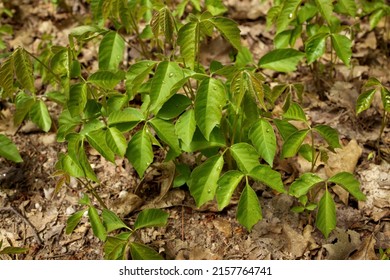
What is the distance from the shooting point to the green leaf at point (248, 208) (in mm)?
1894

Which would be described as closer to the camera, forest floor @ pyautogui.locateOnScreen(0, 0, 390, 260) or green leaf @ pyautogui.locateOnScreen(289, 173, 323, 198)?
green leaf @ pyautogui.locateOnScreen(289, 173, 323, 198)

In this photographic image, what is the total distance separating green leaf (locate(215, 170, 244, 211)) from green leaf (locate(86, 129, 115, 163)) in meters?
0.49

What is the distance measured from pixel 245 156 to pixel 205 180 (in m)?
0.21

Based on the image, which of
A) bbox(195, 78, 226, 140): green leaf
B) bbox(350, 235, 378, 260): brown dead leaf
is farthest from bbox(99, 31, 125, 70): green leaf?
bbox(350, 235, 378, 260): brown dead leaf

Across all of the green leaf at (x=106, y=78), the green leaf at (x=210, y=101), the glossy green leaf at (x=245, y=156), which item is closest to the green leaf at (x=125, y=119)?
the green leaf at (x=106, y=78)

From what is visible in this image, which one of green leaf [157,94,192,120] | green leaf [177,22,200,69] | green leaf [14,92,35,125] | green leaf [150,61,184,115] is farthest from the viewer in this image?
green leaf [14,92,35,125]

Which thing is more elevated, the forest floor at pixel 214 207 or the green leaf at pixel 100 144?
the green leaf at pixel 100 144

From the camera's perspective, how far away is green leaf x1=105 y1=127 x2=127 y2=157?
193 centimetres

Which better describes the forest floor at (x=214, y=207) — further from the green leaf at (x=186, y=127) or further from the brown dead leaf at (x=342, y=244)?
the green leaf at (x=186, y=127)

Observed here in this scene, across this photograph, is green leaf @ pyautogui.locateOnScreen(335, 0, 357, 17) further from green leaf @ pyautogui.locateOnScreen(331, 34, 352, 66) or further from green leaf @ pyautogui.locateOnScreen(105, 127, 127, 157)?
green leaf @ pyautogui.locateOnScreen(105, 127, 127, 157)

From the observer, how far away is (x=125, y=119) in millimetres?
1985

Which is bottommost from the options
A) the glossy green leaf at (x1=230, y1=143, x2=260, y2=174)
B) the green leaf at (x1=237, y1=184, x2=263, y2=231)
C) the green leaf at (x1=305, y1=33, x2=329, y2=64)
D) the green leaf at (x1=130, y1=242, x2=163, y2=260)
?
the green leaf at (x1=130, y1=242, x2=163, y2=260)

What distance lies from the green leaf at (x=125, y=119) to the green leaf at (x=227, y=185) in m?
0.46

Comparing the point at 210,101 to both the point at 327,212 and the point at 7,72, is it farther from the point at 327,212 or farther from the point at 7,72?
the point at 7,72
